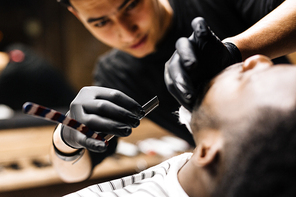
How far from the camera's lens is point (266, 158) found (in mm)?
608

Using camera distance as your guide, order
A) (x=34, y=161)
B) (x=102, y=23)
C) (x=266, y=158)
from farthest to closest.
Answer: (x=34, y=161) < (x=102, y=23) < (x=266, y=158)

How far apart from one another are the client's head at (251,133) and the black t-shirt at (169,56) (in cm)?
77

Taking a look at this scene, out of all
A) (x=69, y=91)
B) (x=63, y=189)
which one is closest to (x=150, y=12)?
(x=63, y=189)

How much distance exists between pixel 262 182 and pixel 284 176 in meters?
0.05

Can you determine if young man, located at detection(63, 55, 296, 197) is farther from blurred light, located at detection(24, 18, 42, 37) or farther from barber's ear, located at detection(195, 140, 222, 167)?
blurred light, located at detection(24, 18, 42, 37)

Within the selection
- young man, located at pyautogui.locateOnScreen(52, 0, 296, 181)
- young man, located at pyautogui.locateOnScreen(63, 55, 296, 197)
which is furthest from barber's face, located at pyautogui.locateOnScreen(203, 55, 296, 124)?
young man, located at pyautogui.locateOnScreen(52, 0, 296, 181)

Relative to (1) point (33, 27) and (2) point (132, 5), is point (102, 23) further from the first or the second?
(1) point (33, 27)

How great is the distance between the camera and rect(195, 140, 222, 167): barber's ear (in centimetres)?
67

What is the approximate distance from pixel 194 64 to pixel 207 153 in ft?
0.75

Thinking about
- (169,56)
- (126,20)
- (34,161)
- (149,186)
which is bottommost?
(34,161)

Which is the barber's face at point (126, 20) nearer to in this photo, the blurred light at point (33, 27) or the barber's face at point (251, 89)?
the barber's face at point (251, 89)

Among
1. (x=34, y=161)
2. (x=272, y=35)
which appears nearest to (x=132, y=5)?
(x=272, y=35)

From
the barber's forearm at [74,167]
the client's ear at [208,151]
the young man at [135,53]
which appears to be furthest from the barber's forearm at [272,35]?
the barber's forearm at [74,167]

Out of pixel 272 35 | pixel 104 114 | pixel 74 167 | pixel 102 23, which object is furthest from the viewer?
pixel 102 23
